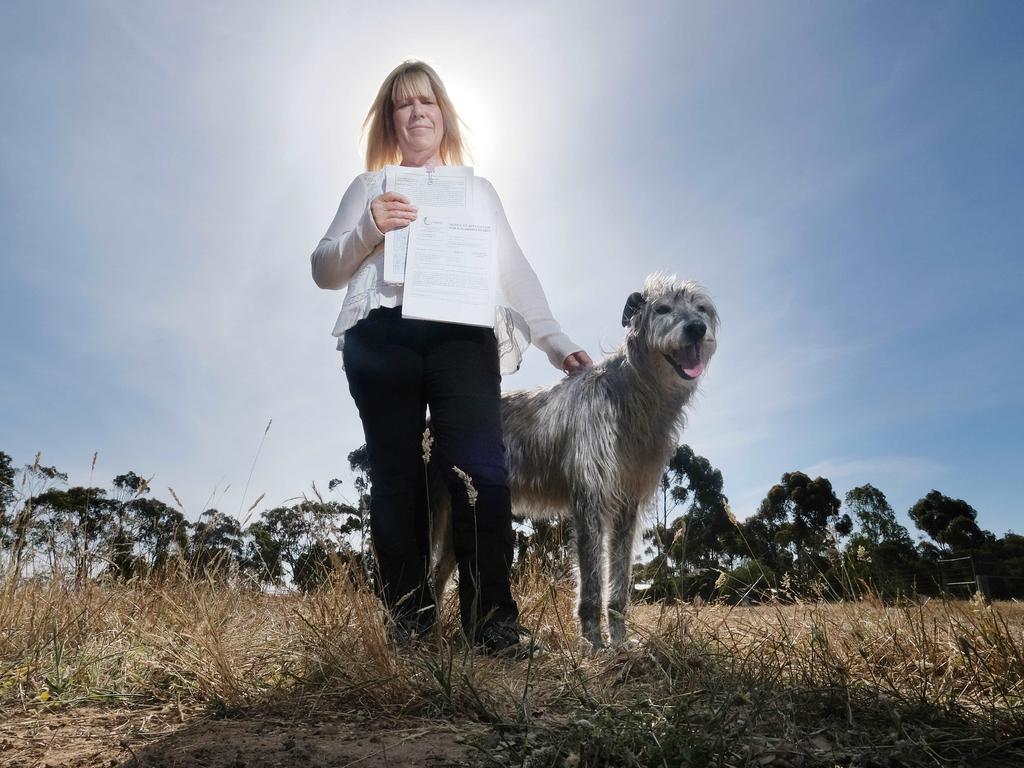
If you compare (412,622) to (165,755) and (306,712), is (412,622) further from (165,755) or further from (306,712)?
(165,755)

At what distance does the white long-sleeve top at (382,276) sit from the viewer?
369 cm

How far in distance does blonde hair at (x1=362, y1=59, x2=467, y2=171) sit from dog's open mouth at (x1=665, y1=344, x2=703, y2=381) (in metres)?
1.88

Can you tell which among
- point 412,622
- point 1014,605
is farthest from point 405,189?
point 1014,605

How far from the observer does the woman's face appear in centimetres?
396

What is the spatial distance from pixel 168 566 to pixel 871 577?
4.66 m

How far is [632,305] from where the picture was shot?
16.8ft

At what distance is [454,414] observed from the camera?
142 inches

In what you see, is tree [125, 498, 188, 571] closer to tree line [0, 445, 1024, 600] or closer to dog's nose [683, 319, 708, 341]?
tree line [0, 445, 1024, 600]

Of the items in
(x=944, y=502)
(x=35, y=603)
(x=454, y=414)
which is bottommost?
(x=35, y=603)

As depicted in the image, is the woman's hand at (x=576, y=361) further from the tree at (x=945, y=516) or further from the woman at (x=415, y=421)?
the tree at (x=945, y=516)

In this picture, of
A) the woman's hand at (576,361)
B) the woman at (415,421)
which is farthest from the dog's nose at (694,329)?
the woman at (415,421)

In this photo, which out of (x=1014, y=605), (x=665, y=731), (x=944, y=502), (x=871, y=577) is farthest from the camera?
(x=944, y=502)

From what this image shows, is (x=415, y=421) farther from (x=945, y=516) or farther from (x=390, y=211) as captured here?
(x=945, y=516)

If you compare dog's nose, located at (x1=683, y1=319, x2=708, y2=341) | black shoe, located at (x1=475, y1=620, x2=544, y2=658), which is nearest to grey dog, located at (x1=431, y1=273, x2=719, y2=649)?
dog's nose, located at (x1=683, y1=319, x2=708, y2=341)
